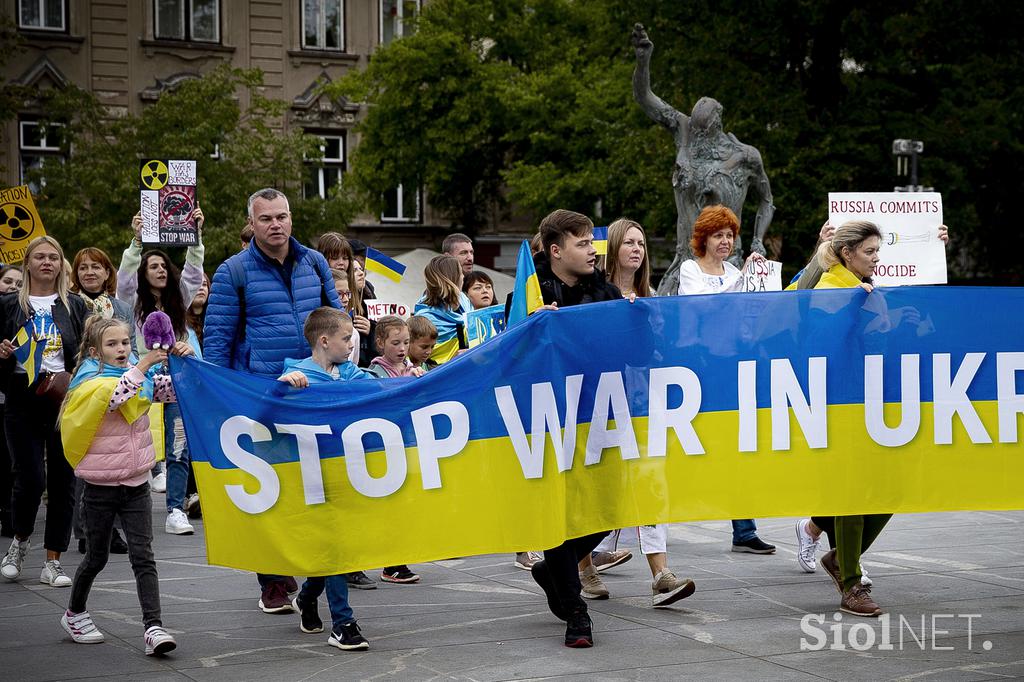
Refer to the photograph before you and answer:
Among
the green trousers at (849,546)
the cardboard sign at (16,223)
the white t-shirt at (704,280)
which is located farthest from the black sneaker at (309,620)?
the cardboard sign at (16,223)

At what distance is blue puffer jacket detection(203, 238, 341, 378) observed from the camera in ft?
23.8

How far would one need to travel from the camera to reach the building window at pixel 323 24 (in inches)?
1526

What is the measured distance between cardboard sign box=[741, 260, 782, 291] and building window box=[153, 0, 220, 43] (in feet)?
92.6

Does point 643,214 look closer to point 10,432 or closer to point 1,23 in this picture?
point 1,23

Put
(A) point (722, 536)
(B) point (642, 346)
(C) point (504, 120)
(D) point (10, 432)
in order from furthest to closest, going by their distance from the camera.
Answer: (C) point (504, 120) → (A) point (722, 536) → (D) point (10, 432) → (B) point (642, 346)

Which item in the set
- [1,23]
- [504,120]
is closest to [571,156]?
[504,120]

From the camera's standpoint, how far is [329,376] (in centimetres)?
668

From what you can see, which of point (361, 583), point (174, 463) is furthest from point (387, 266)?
point (361, 583)

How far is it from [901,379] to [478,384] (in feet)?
7.05

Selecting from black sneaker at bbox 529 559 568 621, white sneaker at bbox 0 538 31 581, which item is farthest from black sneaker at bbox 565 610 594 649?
white sneaker at bbox 0 538 31 581

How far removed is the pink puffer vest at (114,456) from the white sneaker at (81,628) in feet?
2.18

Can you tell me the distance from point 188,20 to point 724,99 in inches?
617

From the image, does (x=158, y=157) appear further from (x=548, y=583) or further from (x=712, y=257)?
(x=548, y=583)

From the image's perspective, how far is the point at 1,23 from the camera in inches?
1051
